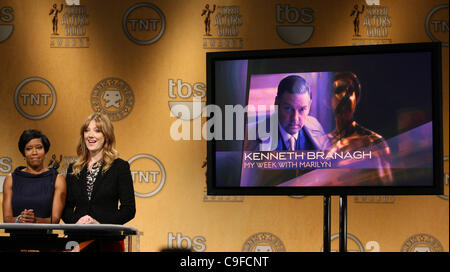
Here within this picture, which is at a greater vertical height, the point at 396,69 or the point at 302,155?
the point at 396,69

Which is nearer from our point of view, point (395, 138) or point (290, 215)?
point (395, 138)

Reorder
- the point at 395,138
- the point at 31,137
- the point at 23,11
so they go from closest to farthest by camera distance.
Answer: the point at 395,138 → the point at 31,137 → the point at 23,11

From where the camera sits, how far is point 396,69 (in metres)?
2.16

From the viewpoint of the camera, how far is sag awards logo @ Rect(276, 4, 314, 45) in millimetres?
3322

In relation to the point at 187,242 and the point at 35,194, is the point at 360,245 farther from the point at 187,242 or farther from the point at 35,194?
the point at 35,194

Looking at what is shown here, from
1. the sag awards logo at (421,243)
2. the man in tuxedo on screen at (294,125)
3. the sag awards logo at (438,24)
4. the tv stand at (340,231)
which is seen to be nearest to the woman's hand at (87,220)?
the man in tuxedo on screen at (294,125)

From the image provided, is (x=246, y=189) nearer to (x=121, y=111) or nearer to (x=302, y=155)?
(x=302, y=155)

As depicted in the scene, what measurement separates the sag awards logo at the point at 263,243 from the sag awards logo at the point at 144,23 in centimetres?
158

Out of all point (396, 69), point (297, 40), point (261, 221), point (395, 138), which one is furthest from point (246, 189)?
point (297, 40)

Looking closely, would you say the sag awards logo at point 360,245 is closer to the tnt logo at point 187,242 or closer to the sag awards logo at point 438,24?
the tnt logo at point 187,242

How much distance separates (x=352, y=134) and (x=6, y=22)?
2.70 metres

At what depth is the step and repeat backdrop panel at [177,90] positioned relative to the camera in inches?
127
